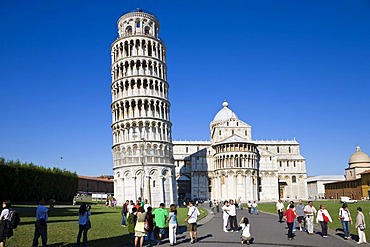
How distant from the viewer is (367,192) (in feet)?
292

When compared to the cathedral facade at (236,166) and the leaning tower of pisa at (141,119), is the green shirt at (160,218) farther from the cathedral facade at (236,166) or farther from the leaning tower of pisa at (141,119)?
the cathedral facade at (236,166)

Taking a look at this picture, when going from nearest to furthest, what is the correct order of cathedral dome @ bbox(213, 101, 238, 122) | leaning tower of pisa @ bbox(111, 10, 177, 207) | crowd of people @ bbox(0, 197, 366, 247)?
crowd of people @ bbox(0, 197, 366, 247) → leaning tower of pisa @ bbox(111, 10, 177, 207) → cathedral dome @ bbox(213, 101, 238, 122)

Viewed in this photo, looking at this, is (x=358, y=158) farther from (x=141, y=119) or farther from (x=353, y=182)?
(x=141, y=119)

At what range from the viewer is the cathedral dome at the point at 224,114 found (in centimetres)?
10572

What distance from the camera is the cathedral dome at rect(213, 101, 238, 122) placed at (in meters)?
106

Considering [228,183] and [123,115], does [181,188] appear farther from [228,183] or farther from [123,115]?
[123,115]

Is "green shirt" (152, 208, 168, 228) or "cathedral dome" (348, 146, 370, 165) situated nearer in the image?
"green shirt" (152, 208, 168, 228)

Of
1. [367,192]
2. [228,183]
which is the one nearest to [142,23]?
[228,183]

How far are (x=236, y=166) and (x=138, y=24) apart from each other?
1589 inches

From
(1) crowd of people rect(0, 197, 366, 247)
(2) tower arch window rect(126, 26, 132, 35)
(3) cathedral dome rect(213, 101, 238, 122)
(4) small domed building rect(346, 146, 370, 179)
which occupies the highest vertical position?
(2) tower arch window rect(126, 26, 132, 35)

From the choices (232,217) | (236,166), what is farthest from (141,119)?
(232,217)

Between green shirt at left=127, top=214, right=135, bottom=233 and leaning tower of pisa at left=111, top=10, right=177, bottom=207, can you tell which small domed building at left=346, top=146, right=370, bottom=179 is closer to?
leaning tower of pisa at left=111, top=10, right=177, bottom=207

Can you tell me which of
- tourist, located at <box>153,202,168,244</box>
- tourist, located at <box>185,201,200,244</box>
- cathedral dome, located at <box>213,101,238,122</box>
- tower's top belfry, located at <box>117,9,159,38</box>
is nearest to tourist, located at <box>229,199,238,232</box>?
tourist, located at <box>185,201,200,244</box>

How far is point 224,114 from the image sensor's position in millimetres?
107750
